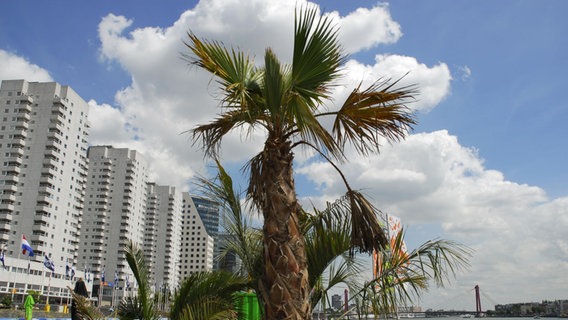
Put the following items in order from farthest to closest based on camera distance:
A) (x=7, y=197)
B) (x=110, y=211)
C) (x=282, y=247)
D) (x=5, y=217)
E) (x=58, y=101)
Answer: (x=110, y=211)
(x=58, y=101)
(x=7, y=197)
(x=5, y=217)
(x=282, y=247)

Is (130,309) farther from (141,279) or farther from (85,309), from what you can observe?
(85,309)

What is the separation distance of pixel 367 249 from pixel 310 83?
1969 millimetres

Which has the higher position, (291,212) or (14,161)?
(14,161)

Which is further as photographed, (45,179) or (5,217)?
(45,179)

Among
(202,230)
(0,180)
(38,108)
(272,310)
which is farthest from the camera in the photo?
(202,230)

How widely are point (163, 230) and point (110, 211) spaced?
31156 millimetres

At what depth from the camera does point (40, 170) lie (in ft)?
299

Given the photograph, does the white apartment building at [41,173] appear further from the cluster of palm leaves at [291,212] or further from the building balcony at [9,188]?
the cluster of palm leaves at [291,212]

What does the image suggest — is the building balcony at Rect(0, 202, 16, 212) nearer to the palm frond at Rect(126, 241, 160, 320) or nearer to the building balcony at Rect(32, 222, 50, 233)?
the building balcony at Rect(32, 222, 50, 233)

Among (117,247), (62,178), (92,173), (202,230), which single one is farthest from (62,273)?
(202,230)

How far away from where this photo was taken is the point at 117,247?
122625 mm

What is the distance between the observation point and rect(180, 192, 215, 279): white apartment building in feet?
587

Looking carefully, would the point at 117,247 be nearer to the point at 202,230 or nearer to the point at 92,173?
the point at 92,173

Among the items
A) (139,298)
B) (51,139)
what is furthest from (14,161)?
(139,298)
